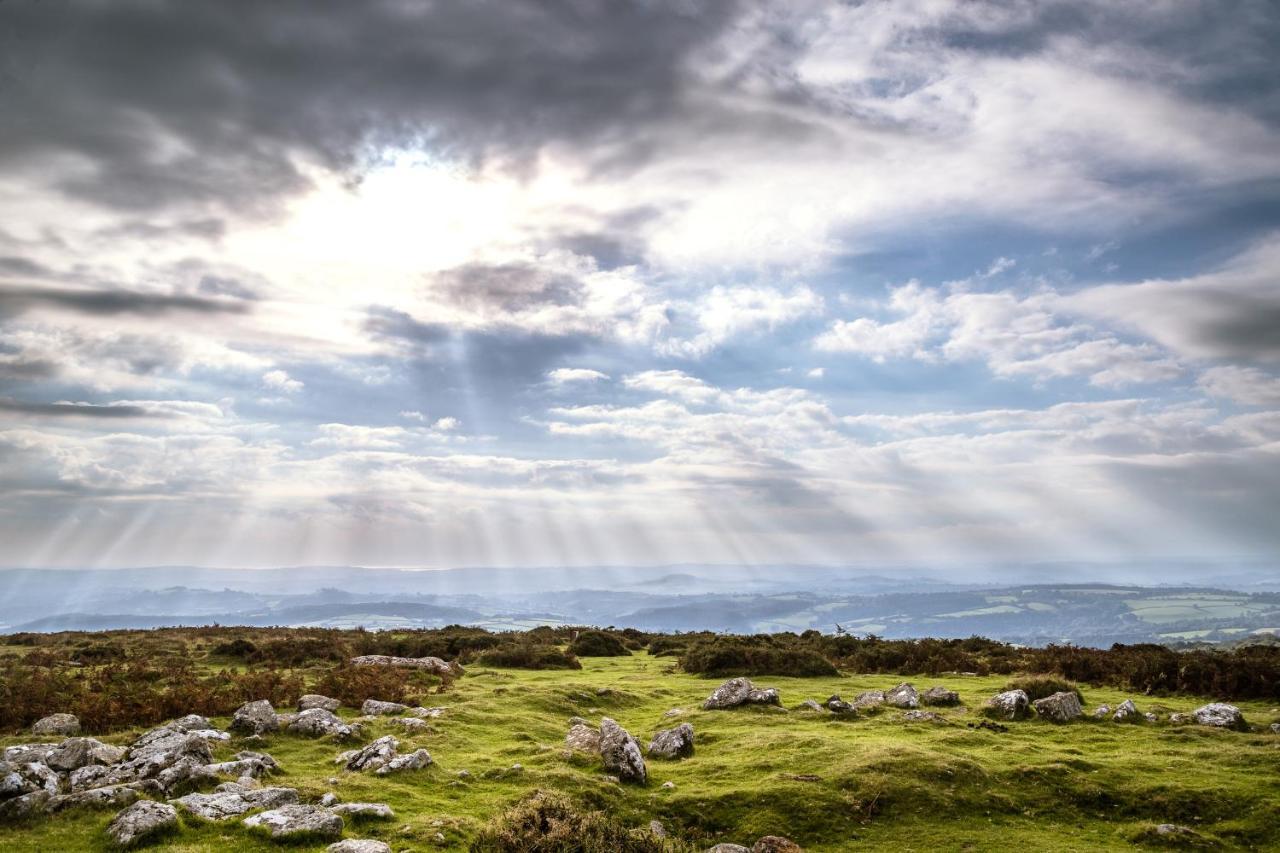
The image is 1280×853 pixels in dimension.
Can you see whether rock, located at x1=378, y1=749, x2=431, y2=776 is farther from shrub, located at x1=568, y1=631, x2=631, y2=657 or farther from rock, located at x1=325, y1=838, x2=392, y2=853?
shrub, located at x1=568, y1=631, x2=631, y2=657

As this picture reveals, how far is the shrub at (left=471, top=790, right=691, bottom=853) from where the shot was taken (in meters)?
11.5

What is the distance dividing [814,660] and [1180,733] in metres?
17.1

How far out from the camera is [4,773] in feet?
46.6

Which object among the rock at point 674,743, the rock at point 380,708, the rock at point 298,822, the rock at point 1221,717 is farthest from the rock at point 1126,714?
the rock at point 380,708

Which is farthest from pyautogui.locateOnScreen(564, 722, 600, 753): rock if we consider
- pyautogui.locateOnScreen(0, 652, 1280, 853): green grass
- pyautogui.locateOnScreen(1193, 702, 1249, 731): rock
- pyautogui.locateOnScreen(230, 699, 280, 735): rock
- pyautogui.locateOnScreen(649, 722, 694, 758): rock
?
pyautogui.locateOnScreen(1193, 702, 1249, 731): rock

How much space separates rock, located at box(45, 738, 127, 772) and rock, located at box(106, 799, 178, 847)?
3.35 metres

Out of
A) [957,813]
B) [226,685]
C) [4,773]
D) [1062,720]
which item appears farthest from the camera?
[226,685]

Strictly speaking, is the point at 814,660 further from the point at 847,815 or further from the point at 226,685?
the point at 226,685

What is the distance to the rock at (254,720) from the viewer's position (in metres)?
20.2

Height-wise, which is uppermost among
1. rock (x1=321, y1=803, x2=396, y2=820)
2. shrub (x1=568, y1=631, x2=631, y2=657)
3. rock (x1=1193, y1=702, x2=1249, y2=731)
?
rock (x1=1193, y1=702, x2=1249, y2=731)

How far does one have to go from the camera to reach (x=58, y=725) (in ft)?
65.4

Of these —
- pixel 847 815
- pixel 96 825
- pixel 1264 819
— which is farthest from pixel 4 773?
pixel 1264 819

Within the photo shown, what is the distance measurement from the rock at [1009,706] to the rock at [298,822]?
2110cm

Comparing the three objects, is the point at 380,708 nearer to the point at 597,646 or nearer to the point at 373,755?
the point at 373,755
